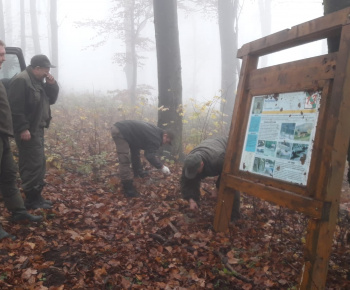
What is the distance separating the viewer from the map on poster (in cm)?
290

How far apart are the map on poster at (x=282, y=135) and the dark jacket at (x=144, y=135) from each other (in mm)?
2626

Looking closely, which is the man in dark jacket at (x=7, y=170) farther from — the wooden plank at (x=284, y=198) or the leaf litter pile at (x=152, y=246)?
the wooden plank at (x=284, y=198)

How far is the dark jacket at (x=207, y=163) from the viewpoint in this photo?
4.78 metres

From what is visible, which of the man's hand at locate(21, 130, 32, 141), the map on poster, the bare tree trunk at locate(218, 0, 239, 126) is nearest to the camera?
the map on poster

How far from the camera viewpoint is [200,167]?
184 inches

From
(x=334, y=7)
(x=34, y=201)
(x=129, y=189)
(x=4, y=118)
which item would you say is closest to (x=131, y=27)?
(x=129, y=189)

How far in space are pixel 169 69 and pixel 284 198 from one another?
5314 mm

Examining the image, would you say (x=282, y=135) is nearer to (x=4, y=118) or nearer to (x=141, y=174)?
(x=4, y=118)

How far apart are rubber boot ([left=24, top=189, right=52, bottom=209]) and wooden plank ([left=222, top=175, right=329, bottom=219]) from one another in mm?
2934

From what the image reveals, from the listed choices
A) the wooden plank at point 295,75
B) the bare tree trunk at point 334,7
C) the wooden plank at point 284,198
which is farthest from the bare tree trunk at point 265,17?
the wooden plank at point 284,198

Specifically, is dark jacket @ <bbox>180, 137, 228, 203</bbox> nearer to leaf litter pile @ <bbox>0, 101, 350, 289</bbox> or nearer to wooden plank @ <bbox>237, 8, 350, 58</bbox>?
leaf litter pile @ <bbox>0, 101, 350, 289</bbox>

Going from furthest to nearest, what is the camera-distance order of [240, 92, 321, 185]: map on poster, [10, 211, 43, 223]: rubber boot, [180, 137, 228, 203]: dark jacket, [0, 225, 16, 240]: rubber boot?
[180, 137, 228, 203]: dark jacket < [10, 211, 43, 223]: rubber boot < [0, 225, 16, 240]: rubber boot < [240, 92, 321, 185]: map on poster

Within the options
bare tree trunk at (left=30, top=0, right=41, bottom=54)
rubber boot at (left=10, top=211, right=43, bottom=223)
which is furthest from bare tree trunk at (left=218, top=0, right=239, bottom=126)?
bare tree trunk at (left=30, top=0, right=41, bottom=54)

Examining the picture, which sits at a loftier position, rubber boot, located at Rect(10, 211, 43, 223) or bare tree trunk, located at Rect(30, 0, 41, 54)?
bare tree trunk, located at Rect(30, 0, 41, 54)
